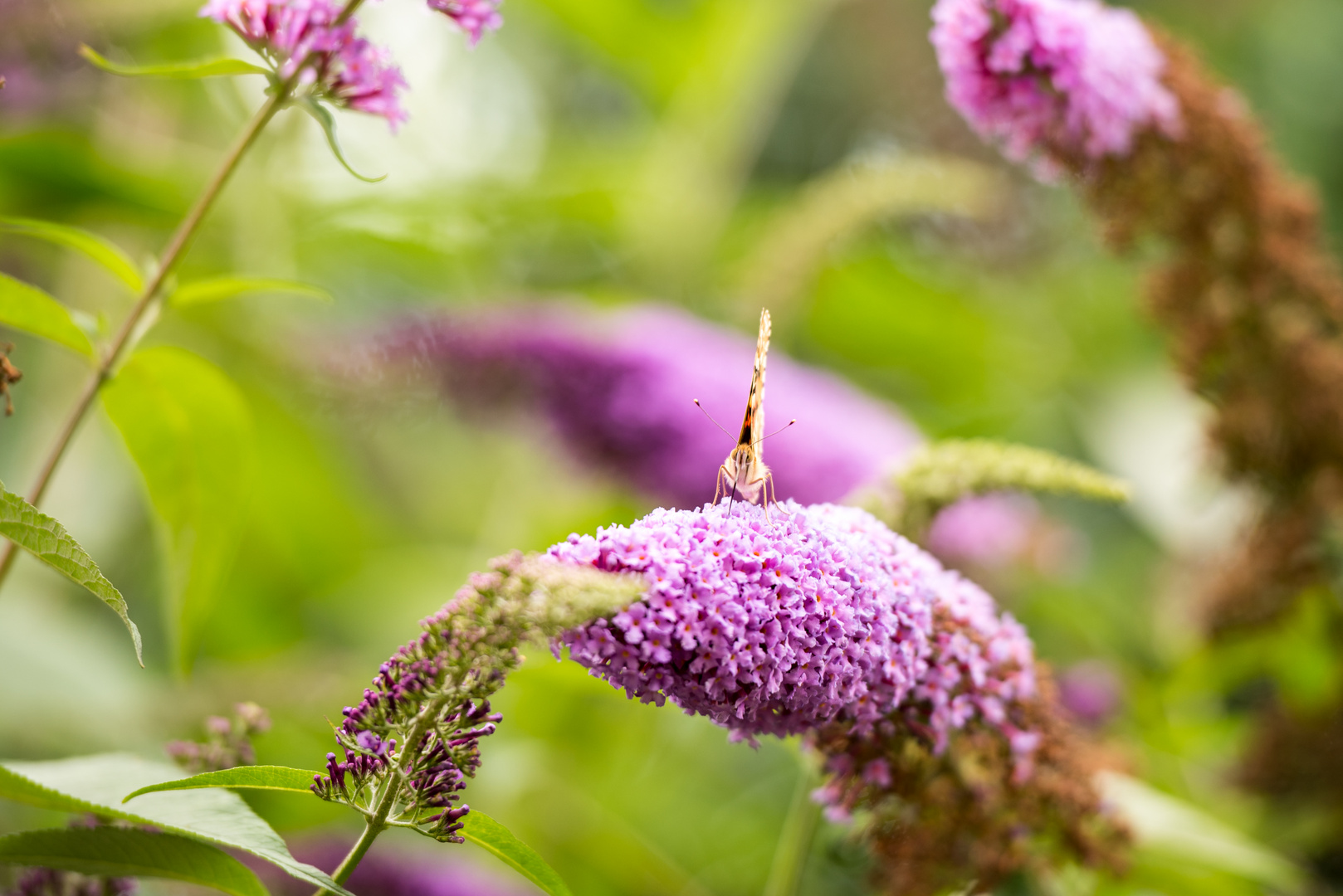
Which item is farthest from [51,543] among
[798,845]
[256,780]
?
[798,845]

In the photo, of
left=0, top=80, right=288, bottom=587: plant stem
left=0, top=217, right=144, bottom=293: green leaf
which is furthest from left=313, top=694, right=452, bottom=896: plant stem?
left=0, top=217, right=144, bottom=293: green leaf

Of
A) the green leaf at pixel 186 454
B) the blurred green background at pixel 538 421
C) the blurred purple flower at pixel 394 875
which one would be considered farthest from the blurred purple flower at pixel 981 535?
the green leaf at pixel 186 454

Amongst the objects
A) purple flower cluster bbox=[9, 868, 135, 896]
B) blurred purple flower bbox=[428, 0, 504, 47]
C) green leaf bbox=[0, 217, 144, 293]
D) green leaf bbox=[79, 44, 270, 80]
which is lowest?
purple flower cluster bbox=[9, 868, 135, 896]

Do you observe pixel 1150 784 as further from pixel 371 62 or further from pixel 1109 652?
pixel 371 62

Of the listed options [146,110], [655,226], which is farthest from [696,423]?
[146,110]

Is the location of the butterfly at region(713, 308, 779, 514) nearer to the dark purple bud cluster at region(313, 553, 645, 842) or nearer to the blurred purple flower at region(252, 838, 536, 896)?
the dark purple bud cluster at region(313, 553, 645, 842)

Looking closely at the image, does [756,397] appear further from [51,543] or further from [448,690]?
[51,543]
